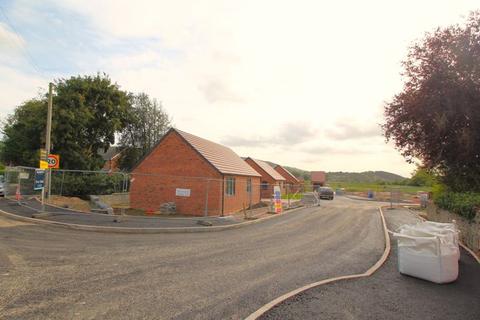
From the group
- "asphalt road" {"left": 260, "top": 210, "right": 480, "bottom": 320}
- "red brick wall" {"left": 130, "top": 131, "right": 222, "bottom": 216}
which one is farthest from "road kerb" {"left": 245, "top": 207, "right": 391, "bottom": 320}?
"red brick wall" {"left": 130, "top": 131, "right": 222, "bottom": 216}

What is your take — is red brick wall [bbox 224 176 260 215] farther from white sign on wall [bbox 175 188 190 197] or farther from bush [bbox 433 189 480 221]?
bush [bbox 433 189 480 221]

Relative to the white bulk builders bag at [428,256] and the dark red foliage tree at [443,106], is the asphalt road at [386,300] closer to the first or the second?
the white bulk builders bag at [428,256]

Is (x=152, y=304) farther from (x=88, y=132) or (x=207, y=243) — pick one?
(x=88, y=132)

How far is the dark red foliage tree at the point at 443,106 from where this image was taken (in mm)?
10844

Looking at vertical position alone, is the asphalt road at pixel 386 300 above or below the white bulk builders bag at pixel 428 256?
below

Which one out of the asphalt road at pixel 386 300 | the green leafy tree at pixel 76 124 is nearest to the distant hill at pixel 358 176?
the green leafy tree at pixel 76 124

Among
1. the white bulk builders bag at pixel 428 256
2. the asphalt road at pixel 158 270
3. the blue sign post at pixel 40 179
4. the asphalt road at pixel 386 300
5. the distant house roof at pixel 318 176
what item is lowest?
the asphalt road at pixel 386 300

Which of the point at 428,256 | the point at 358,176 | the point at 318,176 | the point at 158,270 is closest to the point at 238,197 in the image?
the point at 158,270

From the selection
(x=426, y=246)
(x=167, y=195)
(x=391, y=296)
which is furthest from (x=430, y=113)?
(x=167, y=195)

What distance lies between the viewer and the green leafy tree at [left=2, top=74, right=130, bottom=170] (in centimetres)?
3328

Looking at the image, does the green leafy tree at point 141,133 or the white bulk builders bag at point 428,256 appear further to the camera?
the green leafy tree at point 141,133

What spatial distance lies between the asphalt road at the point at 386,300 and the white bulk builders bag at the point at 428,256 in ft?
0.58

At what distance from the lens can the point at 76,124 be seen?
112ft

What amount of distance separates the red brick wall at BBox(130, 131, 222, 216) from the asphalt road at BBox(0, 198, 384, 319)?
27.5ft
